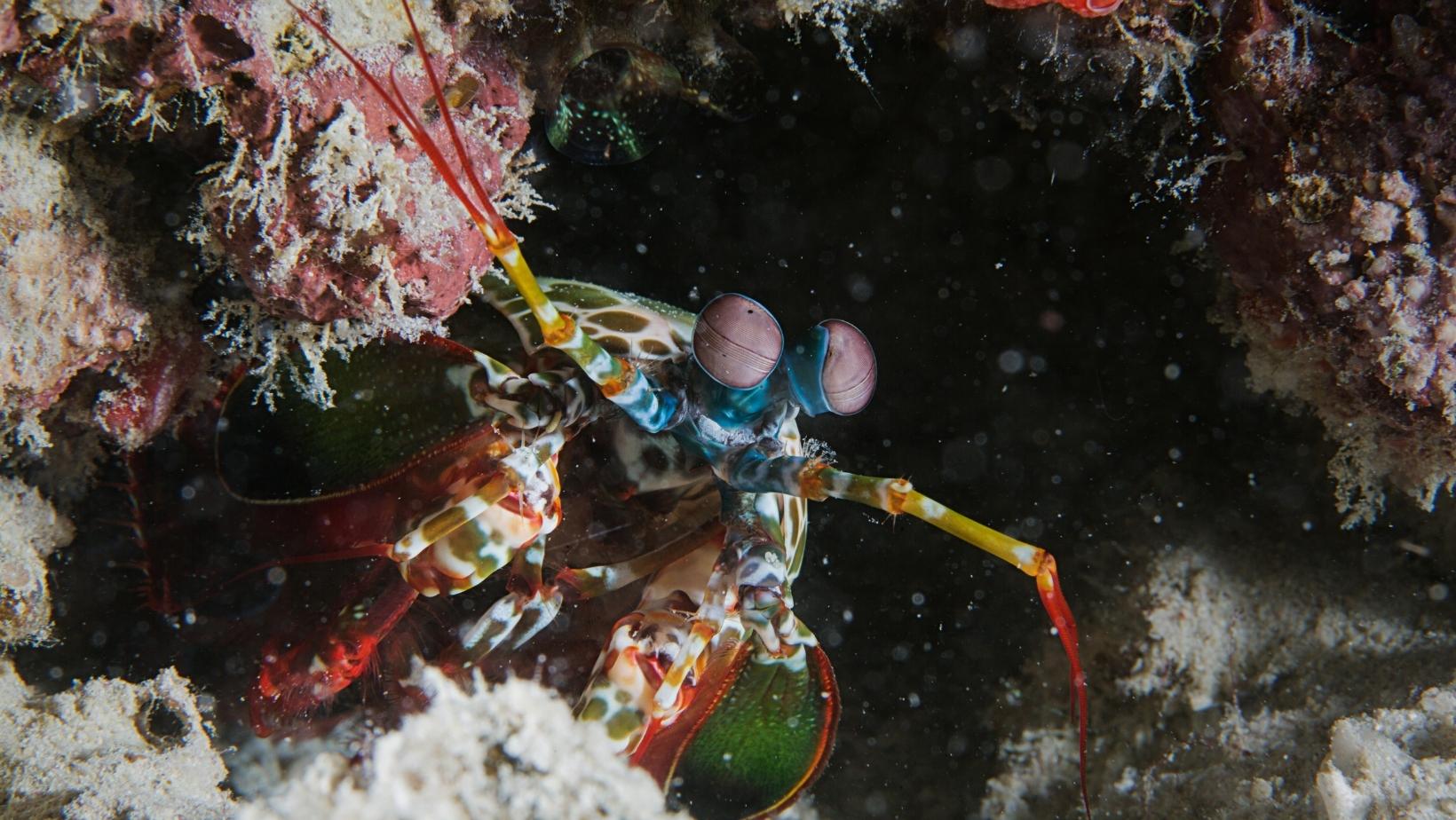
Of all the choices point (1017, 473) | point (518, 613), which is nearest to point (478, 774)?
point (518, 613)

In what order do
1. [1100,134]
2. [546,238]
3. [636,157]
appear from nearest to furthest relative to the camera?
[1100,134] → [636,157] → [546,238]

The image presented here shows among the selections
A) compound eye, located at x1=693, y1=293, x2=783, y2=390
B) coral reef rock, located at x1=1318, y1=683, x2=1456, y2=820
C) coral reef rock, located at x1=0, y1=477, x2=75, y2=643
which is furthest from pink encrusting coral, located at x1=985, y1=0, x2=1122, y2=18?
coral reef rock, located at x1=0, y1=477, x2=75, y2=643

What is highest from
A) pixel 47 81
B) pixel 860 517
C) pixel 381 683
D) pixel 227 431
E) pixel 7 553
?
pixel 47 81

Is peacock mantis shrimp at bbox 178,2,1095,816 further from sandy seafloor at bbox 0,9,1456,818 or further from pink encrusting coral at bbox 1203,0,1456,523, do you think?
pink encrusting coral at bbox 1203,0,1456,523

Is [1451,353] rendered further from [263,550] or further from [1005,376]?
[263,550]

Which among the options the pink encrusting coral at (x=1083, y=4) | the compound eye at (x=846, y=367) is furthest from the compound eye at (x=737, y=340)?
the pink encrusting coral at (x=1083, y=4)

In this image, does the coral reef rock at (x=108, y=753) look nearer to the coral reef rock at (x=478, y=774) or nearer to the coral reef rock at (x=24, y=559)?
the coral reef rock at (x=24, y=559)

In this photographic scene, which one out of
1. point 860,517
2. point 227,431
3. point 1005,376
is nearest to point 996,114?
point 1005,376
